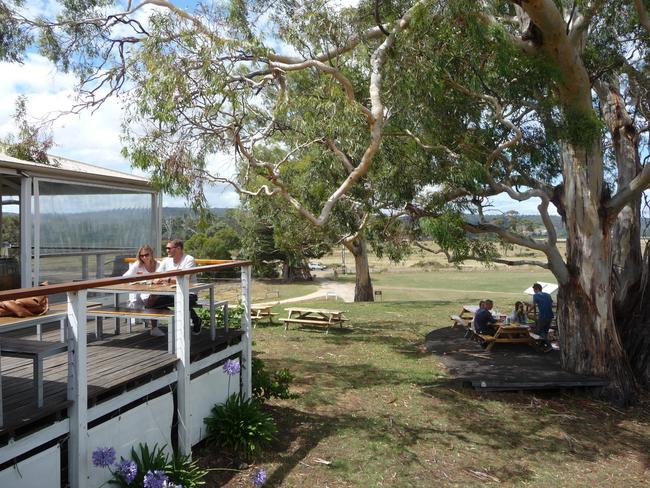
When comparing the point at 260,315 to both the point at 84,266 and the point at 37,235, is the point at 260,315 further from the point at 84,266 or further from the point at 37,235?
the point at 37,235

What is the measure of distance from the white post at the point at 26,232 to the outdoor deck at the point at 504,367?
277 inches

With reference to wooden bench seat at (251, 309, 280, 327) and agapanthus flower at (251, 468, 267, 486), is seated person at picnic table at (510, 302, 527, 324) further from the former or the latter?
agapanthus flower at (251, 468, 267, 486)

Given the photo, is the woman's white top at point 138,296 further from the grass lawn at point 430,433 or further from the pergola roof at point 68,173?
the pergola roof at point 68,173

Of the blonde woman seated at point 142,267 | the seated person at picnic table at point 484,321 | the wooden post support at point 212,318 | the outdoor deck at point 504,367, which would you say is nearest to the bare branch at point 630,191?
the outdoor deck at point 504,367

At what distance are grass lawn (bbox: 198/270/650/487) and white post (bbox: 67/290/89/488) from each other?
1.64 meters

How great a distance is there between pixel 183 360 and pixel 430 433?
360 centimetres

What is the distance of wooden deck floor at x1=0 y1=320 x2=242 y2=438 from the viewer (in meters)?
3.67

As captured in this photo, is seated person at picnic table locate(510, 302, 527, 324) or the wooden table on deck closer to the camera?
the wooden table on deck

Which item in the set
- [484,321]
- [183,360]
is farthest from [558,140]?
[183,360]

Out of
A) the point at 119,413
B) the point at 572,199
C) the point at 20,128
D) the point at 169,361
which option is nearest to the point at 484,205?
the point at 572,199

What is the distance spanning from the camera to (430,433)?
23.4 feet

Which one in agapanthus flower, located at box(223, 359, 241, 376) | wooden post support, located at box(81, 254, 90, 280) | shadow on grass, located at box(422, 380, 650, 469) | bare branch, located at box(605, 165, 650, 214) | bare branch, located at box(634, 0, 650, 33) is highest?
bare branch, located at box(634, 0, 650, 33)

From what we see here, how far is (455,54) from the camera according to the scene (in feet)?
30.1

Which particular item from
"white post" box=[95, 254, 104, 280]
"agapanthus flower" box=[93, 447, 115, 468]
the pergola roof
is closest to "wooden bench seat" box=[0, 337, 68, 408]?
"agapanthus flower" box=[93, 447, 115, 468]
